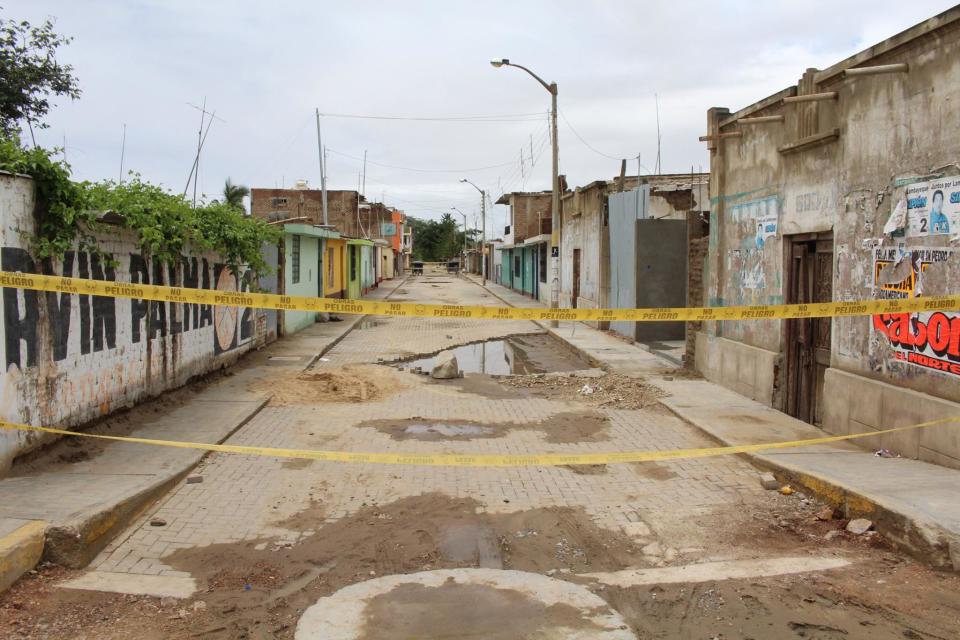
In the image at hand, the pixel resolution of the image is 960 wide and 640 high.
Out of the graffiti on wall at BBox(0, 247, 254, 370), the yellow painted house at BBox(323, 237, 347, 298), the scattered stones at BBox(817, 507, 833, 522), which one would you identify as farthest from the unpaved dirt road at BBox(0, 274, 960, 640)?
the yellow painted house at BBox(323, 237, 347, 298)

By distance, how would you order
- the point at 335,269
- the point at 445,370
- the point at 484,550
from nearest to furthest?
1. the point at 484,550
2. the point at 445,370
3. the point at 335,269

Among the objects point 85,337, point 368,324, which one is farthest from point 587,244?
point 85,337

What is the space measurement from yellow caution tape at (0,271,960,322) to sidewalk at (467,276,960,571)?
1.19 metres

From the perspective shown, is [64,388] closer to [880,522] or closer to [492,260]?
[880,522]

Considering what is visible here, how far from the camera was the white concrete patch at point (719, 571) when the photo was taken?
4863mm

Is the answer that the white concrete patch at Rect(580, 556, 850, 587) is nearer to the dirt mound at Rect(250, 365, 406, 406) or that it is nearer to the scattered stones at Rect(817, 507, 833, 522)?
the scattered stones at Rect(817, 507, 833, 522)

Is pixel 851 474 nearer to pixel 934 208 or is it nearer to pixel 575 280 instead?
pixel 934 208

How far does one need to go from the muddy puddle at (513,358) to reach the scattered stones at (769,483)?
7704mm

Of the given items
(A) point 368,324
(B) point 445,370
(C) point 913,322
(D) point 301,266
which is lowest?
(B) point 445,370

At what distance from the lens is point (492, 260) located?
2657 inches

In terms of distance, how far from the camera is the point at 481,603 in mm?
4398

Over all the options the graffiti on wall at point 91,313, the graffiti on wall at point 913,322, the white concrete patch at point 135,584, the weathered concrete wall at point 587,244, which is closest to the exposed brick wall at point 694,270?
the graffiti on wall at point 913,322

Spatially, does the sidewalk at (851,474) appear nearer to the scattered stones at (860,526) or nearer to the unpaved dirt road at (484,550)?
the scattered stones at (860,526)

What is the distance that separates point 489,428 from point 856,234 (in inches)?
189
